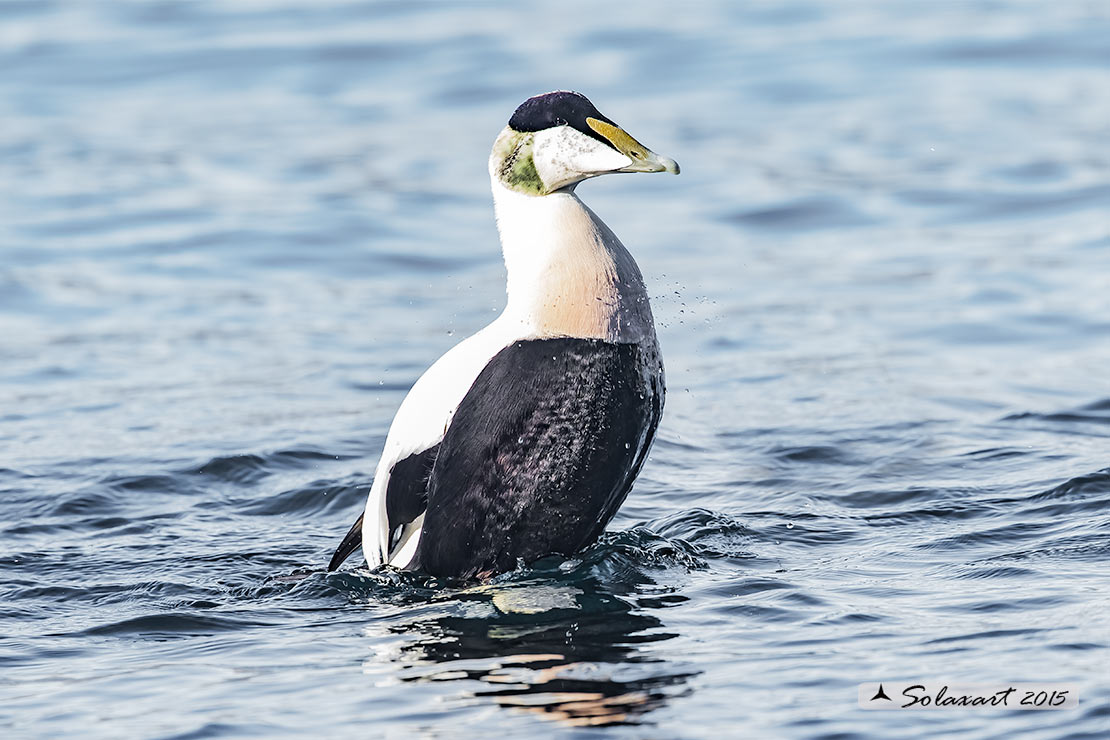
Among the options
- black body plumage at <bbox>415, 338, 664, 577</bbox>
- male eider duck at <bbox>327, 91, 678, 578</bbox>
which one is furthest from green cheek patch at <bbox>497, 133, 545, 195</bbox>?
black body plumage at <bbox>415, 338, 664, 577</bbox>

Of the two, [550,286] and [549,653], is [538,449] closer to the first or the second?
[550,286]

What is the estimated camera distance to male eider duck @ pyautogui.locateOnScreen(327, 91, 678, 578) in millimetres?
5473

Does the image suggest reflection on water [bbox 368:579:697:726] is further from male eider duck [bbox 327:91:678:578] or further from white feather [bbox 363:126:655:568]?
white feather [bbox 363:126:655:568]

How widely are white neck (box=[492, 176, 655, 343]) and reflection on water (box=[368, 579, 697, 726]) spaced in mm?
866

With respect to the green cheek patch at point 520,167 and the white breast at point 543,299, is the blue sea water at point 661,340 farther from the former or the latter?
the green cheek patch at point 520,167

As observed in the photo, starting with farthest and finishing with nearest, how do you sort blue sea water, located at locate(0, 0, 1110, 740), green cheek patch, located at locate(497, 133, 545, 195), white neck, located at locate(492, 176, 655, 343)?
green cheek patch, located at locate(497, 133, 545, 195), white neck, located at locate(492, 176, 655, 343), blue sea water, located at locate(0, 0, 1110, 740)

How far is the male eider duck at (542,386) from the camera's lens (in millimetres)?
5473

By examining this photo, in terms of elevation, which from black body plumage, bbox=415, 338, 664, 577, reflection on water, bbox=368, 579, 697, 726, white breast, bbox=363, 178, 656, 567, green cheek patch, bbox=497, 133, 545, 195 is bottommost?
reflection on water, bbox=368, 579, 697, 726

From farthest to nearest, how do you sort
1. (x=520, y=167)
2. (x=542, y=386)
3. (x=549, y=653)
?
(x=520, y=167), (x=542, y=386), (x=549, y=653)

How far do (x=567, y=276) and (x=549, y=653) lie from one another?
3.84 ft

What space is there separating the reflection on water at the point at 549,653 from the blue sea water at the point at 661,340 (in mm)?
17

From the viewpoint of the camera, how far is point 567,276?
5465mm

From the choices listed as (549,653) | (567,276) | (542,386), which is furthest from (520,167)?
(549,653)

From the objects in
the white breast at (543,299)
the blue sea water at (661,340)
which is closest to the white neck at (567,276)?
the white breast at (543,299)
